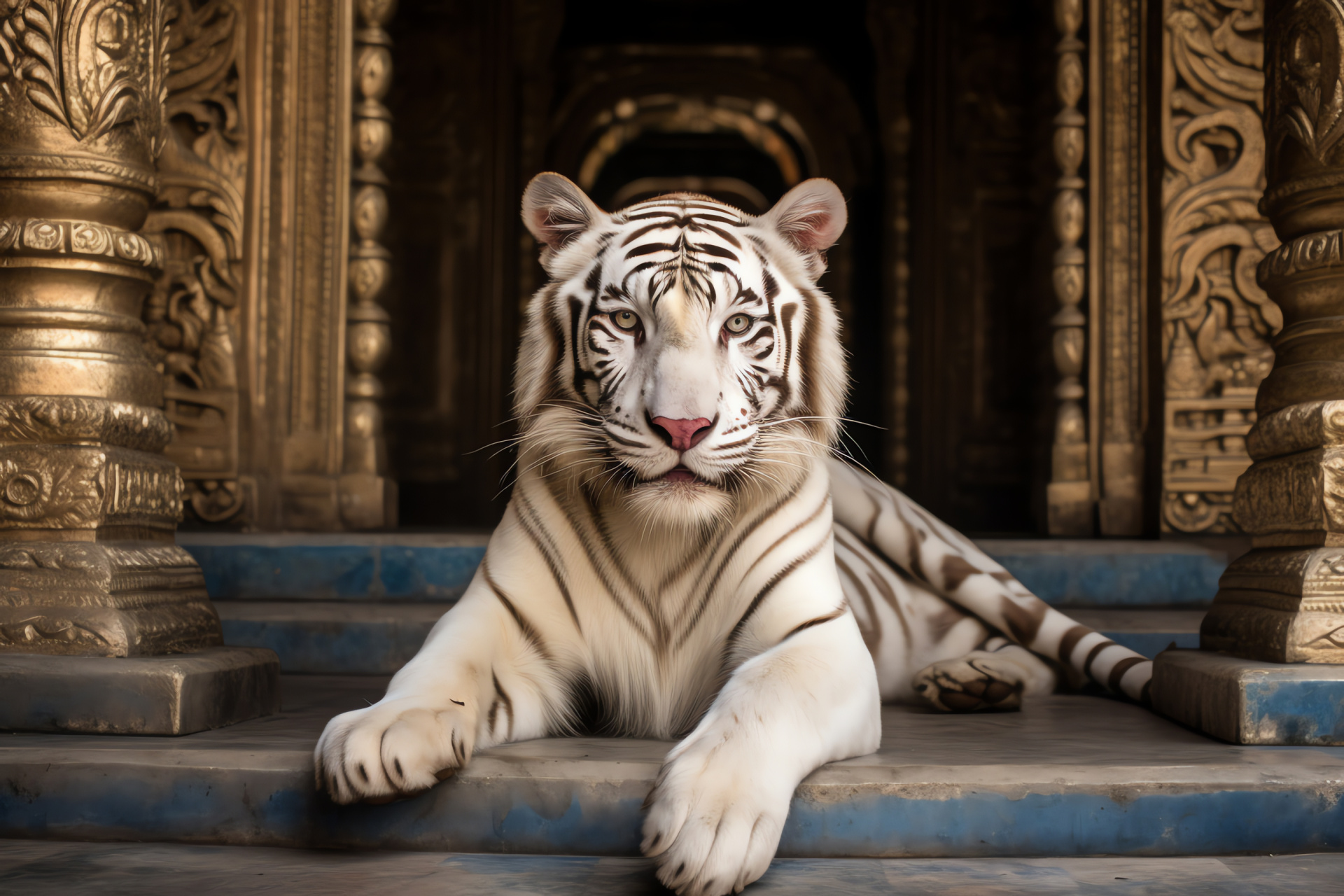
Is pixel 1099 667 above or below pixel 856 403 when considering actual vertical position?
below

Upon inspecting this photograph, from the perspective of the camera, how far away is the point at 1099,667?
2256mm

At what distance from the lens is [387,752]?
1.31 m

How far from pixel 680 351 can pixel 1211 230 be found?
296cm

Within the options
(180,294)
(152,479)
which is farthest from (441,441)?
(152,479)

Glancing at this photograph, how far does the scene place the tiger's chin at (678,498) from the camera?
1.50 meters

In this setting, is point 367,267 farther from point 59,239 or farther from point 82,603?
point 82,603

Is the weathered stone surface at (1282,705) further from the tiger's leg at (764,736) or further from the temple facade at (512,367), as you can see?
the tiger's leg at (764,736)

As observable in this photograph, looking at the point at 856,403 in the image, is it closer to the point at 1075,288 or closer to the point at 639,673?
the point at 1075,288

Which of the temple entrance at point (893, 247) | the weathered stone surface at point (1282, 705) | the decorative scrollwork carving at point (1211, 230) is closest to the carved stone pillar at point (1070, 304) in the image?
the temple entrance at point (893, 247)

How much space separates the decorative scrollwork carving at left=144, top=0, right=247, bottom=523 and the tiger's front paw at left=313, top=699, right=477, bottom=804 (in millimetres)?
2690

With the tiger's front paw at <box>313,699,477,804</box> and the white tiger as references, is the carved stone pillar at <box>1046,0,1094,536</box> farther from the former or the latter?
the tiger's front paw at <box>313,699,477,804</box>

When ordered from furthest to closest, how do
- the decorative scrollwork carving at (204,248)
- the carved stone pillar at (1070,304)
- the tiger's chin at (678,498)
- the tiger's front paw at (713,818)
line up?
the carved stone pillar at (1070,304), the decorative scrollwork carving at (204,248), the tiger's chin at (678,498), the tiger's front paw at (713,818)

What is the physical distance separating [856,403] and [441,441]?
3.17 m

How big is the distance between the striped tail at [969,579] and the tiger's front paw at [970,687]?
0.22m
